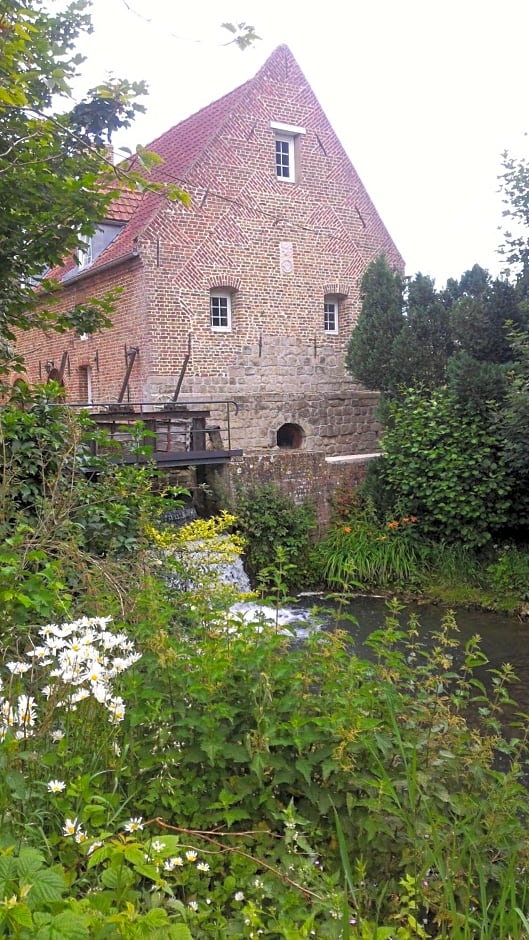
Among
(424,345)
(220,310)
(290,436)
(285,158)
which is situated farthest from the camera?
(285,158)

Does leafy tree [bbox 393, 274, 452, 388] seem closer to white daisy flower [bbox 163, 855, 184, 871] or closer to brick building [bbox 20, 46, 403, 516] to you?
brick building [bbox 20, 46, 403, 516]

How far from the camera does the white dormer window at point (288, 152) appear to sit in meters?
15.6

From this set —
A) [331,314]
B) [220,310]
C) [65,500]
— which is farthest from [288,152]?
[65,500]

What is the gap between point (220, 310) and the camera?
14930 mm

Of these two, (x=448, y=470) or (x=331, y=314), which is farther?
(x=331, y=314)

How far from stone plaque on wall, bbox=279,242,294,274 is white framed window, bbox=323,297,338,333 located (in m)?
1.41

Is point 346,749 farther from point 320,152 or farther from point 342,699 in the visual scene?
point 320,152

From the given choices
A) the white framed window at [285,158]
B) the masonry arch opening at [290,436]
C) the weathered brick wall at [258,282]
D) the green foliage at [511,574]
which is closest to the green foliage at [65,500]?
the green foliage at [511,574]

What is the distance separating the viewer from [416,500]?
1129 cm

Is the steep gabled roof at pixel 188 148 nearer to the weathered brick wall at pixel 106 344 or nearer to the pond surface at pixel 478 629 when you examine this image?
the weathered brick wall at pixel 106 344

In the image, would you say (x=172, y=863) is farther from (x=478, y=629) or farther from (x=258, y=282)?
(x=258, y=282)

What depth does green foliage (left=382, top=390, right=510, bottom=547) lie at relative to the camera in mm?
10430

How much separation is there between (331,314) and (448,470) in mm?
7182

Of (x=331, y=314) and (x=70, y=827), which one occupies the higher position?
(x=331, y=314)
